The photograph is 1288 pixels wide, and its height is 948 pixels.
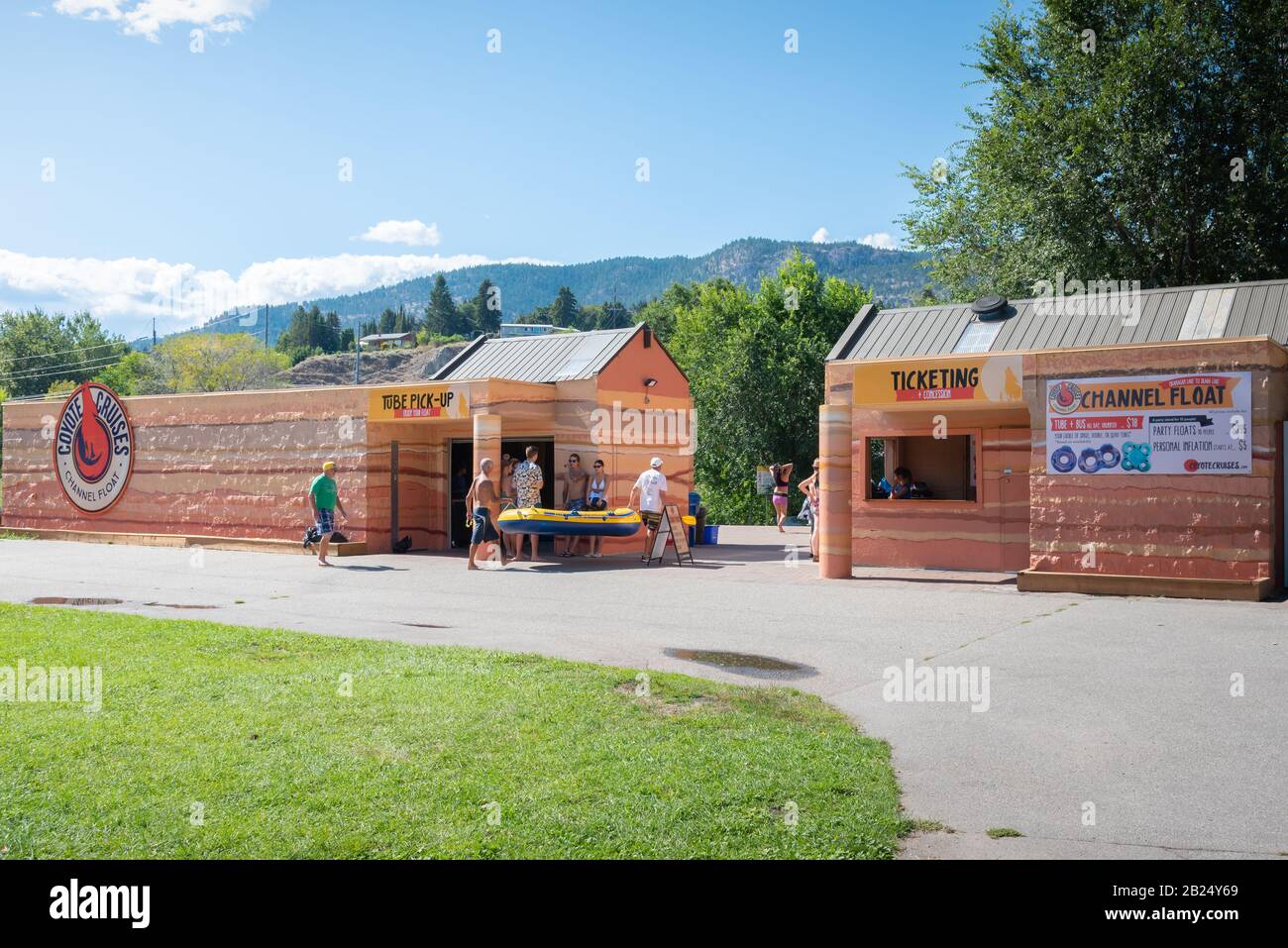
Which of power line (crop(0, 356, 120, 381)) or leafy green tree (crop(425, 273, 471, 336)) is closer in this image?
power line (crop(0, 356, 120, 381))

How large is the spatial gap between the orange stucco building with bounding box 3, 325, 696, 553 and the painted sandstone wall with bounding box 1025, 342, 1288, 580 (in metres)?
9.53

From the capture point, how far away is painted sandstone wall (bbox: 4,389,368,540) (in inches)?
905

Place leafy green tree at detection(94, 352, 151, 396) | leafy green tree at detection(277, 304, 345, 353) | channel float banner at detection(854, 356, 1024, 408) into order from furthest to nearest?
1. leafy green tree at detection(277, 304, 345, 353)
2. leafy green tree at detection(94, 352, 151, 396)
3. channel float banner at detection(854, 356, 1024, 408)

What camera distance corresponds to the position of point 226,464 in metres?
24.7

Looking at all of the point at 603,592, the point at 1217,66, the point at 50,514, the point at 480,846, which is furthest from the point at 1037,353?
the point at 50,514

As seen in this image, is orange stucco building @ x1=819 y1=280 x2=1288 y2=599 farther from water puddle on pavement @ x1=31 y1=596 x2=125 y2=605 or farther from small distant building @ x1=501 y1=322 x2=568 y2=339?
small distant building @ x1=501 y1=322 x2=568 y2=339

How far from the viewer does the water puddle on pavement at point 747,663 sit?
901cm

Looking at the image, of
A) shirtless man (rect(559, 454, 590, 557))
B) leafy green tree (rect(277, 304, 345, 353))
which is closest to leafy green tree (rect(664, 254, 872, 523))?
shirtless man (rect(559, 454, 590, 557))

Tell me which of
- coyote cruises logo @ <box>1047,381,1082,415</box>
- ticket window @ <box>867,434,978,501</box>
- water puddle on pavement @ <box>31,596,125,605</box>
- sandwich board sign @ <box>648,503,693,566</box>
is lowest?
water puddle on pavement @ <box>31,596,125,605</box>

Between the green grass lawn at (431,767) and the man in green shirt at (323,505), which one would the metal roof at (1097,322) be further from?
the green grass lawn at (431,767)

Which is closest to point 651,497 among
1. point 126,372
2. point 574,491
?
point 574,491

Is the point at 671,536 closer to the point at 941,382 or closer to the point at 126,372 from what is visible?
the point at 941,382

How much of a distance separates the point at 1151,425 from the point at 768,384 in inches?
1394

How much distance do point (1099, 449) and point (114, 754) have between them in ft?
42.8
